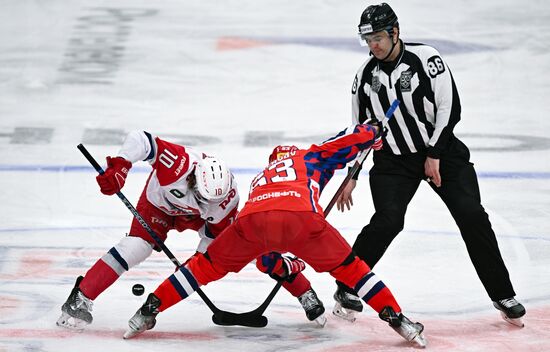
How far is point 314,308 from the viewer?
4305mm

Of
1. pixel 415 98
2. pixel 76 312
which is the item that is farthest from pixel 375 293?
pixel 76 312

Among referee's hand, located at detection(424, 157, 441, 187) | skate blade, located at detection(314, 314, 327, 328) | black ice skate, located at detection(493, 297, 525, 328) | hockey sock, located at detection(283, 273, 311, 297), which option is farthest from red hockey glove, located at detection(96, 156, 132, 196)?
black ice skate, located at detection(493, 297, 525, 328)

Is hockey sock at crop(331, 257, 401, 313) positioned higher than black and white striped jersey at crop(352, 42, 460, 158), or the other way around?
black and white striped jersey at crop(352, 42, 460, 158)

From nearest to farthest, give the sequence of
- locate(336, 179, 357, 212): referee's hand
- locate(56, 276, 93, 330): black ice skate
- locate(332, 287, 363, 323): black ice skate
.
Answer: locate(56, 276, 93, 330): black ice skate, locate(332, 287, 363, 323): black ice skate, locate(336, 179, 357, 212): referee's hand

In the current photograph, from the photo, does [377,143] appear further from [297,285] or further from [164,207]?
[164,207]

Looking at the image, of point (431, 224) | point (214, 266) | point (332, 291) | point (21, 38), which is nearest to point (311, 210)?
point (214, 266)

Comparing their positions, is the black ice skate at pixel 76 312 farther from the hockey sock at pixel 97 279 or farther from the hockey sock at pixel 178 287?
the hockey sock at pixel 178 287

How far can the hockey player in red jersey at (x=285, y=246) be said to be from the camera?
3.91 m

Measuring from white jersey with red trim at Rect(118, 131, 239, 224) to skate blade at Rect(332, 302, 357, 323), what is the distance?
58 centimetres

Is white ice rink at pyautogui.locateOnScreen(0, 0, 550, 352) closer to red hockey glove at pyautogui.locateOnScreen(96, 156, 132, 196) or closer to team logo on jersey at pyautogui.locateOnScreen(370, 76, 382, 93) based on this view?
red hockey glove at pyautogui.locateOnScreen(96, 156, 132, 196)

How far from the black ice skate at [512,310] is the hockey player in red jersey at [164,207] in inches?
27.9

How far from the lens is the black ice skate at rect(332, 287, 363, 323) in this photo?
4.36 m

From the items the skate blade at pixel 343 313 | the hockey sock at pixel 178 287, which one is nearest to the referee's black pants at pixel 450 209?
the skate blade at pixel 343 313

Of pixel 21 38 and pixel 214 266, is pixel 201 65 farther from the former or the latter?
pixel 214 266
